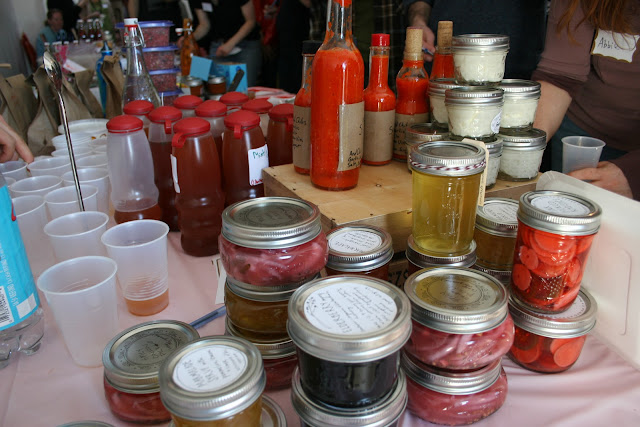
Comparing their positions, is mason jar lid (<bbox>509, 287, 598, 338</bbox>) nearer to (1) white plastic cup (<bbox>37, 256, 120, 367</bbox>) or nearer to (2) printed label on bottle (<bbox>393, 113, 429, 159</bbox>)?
(2) printed label on bottle (<bbox>393, 113, 429, 159</bbox>)

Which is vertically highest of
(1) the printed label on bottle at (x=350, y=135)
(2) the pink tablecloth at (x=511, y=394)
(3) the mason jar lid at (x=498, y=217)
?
(1) the printed label on bottle at (x=350, y=135)

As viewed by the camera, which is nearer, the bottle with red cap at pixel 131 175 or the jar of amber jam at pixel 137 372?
the jar of amber jam at pixel 137 372

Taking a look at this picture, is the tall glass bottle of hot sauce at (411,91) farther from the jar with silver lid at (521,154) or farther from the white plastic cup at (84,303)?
the white plastic cup at (84,303)

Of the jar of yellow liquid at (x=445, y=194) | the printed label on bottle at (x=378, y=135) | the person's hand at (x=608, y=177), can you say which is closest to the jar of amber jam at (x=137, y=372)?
the jar of yellow liquid at (x=445, y=194)

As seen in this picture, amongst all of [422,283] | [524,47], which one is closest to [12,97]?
[422,283]

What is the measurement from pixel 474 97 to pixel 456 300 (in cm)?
49

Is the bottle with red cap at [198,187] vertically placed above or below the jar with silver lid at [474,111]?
below

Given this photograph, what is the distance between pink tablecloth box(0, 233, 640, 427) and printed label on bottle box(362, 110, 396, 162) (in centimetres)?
63

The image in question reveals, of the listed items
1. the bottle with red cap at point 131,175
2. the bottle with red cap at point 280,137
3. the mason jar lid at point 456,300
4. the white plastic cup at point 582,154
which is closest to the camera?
the mason jar lid at point 456,300

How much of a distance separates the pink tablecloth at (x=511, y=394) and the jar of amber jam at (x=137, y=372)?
48mm

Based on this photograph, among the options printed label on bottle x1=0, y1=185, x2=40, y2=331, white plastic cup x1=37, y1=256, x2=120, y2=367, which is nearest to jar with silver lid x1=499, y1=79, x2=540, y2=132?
white plastic cup x1=37, y1=256, x2=120, y2=367

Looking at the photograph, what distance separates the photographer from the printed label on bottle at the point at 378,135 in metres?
1.20

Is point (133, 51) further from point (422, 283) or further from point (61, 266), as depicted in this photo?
point (422, 283)

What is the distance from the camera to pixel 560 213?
0.73m
